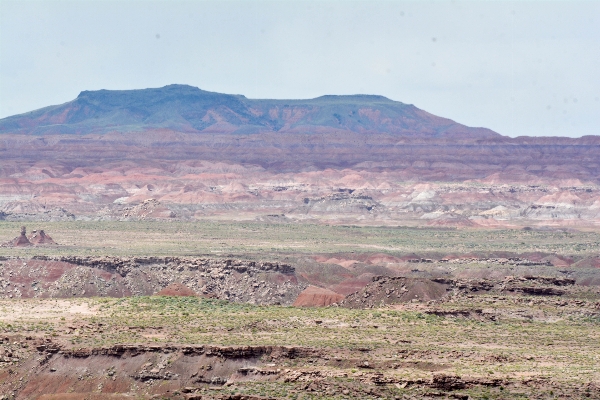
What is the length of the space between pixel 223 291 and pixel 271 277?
4443 mm

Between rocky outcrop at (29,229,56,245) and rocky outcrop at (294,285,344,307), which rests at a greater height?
rocky outcrop at (294,285,344,307)

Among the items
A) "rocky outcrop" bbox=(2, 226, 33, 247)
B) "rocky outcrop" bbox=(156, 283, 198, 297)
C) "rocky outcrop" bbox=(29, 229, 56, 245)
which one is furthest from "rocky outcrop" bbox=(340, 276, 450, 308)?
"rocky outcrop" bbox=(29, 229, 56, 245)

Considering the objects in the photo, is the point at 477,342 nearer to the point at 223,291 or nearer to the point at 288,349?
the point at 288,349

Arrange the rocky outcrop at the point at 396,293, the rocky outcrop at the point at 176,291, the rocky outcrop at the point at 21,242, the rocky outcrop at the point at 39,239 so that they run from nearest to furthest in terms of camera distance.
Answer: the rocky outcrop at the point at 396,293 → the rocky outcrop at the point at 176,291 → the rocky outcrop at the point at 21,242 → the rocky outcrop at the point at 39,239

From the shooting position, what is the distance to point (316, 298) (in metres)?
72.0

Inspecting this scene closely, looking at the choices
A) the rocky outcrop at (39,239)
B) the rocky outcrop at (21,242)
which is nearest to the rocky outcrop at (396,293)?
the rocky outcrop at (21,242)

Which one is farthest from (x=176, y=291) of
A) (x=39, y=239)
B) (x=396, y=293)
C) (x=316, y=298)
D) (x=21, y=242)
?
(x=39, y=239)

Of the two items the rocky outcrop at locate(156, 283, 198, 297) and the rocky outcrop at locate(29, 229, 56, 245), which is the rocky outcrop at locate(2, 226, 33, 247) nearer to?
the rocky outcrop at locate(29, 229, 56, 245)

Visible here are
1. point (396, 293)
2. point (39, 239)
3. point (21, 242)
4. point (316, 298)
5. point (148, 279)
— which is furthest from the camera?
point (39, 239)

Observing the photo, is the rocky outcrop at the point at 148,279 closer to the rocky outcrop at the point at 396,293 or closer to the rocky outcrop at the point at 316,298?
the rocky outcrop at the point at 316,298

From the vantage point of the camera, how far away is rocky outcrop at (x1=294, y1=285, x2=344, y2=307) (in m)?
71.0

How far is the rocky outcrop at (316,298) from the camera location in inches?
2795

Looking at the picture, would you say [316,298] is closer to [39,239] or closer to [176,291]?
[176,291]

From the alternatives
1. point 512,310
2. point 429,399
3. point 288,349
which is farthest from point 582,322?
point 429,399
